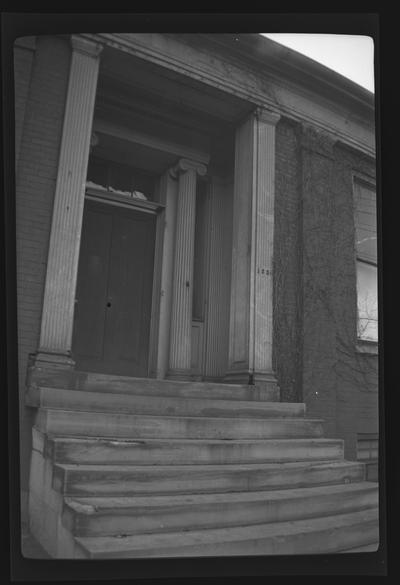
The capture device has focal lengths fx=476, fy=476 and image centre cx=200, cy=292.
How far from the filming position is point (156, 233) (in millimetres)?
5621

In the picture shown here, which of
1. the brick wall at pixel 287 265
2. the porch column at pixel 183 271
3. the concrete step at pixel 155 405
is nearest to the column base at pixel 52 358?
the concrete step at pixel 155 405

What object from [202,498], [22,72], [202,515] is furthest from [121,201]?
[202,515]

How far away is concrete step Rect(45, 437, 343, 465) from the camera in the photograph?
283 cm

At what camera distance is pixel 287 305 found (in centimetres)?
497

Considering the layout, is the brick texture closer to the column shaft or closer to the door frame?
the door frame

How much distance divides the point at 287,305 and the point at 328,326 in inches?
20.1

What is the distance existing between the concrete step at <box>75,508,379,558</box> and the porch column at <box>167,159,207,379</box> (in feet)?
8.43

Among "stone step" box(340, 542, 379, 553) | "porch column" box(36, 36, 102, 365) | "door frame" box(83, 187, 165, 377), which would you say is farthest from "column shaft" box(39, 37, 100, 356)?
"stone step" box(340, 542, 379, 553)

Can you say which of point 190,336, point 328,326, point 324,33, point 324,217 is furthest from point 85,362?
point 324,33

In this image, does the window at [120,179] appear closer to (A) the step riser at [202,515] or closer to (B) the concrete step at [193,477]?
(B) the concrete step at [193,477]

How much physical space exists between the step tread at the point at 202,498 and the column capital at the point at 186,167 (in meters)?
3.80

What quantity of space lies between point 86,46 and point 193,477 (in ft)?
11.9

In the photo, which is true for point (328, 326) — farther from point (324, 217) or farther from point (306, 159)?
point (306, 159)

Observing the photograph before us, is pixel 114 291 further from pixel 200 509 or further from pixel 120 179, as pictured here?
pixel 200 509
